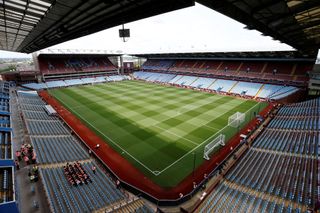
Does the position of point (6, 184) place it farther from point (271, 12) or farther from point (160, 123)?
point (160, 123)

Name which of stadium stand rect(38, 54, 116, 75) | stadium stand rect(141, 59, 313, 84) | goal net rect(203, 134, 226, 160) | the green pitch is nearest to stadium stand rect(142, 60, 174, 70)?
stadium stand rect(141, 59, 313, 84)

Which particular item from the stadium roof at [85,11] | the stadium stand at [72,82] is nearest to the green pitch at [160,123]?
the stadium roof at [85,11]

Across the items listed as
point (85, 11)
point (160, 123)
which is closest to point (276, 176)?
point (160, 123)

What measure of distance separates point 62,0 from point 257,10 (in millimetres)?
9216

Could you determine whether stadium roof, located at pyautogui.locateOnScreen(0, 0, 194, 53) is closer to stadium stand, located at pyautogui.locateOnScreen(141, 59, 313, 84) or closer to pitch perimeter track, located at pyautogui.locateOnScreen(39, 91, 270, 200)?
pitch perimeter track, located at pyautogui.locateOnScreen(39, 91, 270, 200)

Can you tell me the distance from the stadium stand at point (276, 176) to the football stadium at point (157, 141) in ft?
0.27

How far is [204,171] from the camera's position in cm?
1603

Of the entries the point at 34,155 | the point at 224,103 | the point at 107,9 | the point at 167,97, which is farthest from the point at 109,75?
the point at 107,9

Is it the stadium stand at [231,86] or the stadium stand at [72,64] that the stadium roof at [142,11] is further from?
the stadium stand at [72,64]

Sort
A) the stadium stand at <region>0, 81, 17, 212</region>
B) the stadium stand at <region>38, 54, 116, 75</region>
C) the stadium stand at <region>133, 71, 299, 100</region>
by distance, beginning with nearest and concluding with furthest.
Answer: the stadium stand at <region>0, 81, 17, 212</region>
the stadium stand at <region>133, 71, 299, 100</region>
the stadium stand at <region>38, 54, 116, 75</region>

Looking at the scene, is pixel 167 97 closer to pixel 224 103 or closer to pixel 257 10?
pixel 224 103

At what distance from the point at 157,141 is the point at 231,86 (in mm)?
33172

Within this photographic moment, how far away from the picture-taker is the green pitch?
1712 cm

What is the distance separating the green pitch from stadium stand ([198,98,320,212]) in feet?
12.9
